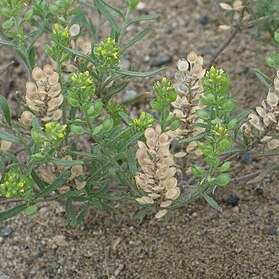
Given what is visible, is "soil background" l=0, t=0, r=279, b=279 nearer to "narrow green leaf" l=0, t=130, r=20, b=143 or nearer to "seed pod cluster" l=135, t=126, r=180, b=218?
"seed pod cluster" l=135, t=126, r=180, b=218

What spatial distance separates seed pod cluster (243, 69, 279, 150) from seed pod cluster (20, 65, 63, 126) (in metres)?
0.54

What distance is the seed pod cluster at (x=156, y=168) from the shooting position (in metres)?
1.78

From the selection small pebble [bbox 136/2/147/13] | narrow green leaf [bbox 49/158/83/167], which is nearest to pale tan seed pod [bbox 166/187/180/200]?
narrow green leaf [bbox 49/158/83/167]

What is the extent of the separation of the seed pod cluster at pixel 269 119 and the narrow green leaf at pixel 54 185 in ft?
1.75

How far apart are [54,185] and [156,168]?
1.00 ft

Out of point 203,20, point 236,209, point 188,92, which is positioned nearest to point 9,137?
point 188,92

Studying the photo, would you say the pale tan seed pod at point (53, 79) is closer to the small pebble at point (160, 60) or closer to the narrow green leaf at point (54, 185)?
the narrow green leaf at point (54, 185)

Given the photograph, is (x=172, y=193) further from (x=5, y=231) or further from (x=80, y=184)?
(x=5, y=231)

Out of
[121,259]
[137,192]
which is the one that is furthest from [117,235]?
[137,192]

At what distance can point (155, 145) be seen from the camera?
178 centimetres

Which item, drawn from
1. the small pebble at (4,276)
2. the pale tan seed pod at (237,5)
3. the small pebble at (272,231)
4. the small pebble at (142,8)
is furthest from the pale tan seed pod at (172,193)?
the small pebble at (142,8)

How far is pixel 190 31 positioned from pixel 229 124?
1394mm

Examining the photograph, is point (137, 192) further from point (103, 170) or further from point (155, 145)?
point (155, 145)

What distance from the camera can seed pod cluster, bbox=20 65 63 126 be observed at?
1881mm
